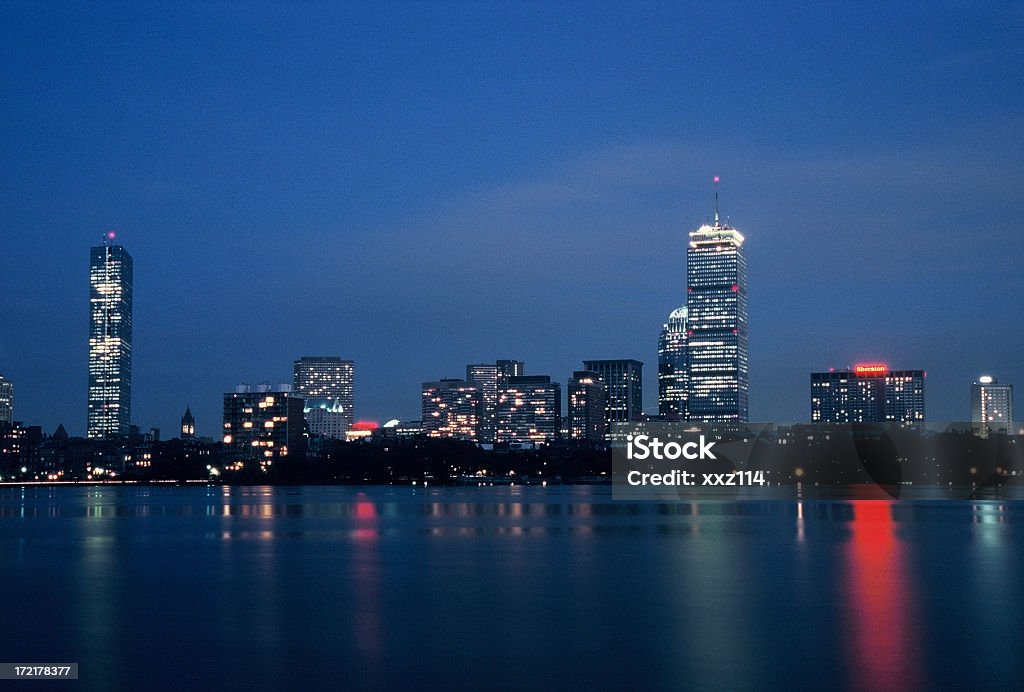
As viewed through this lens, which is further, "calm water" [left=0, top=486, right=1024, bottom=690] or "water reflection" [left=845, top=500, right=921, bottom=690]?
"calm water" [left=0, top=486, right=1024, bottom=690]

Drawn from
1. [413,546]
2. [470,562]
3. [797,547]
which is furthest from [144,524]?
[797,547]

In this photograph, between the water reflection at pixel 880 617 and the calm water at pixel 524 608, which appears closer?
the water reflection at pixel 880 617

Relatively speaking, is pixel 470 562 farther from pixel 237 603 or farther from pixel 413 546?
pixel 237 603

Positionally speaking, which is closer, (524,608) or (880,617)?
(880,617)

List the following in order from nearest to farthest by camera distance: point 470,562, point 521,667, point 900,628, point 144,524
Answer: point 521,667 < point 900,628 < point 470,562 < point 144,524

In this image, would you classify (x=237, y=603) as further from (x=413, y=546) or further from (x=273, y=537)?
(x=273, y=537)

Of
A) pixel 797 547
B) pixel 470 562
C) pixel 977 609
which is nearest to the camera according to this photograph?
pixel 977 609

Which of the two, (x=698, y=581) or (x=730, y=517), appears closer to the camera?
(x=698, y=581)
